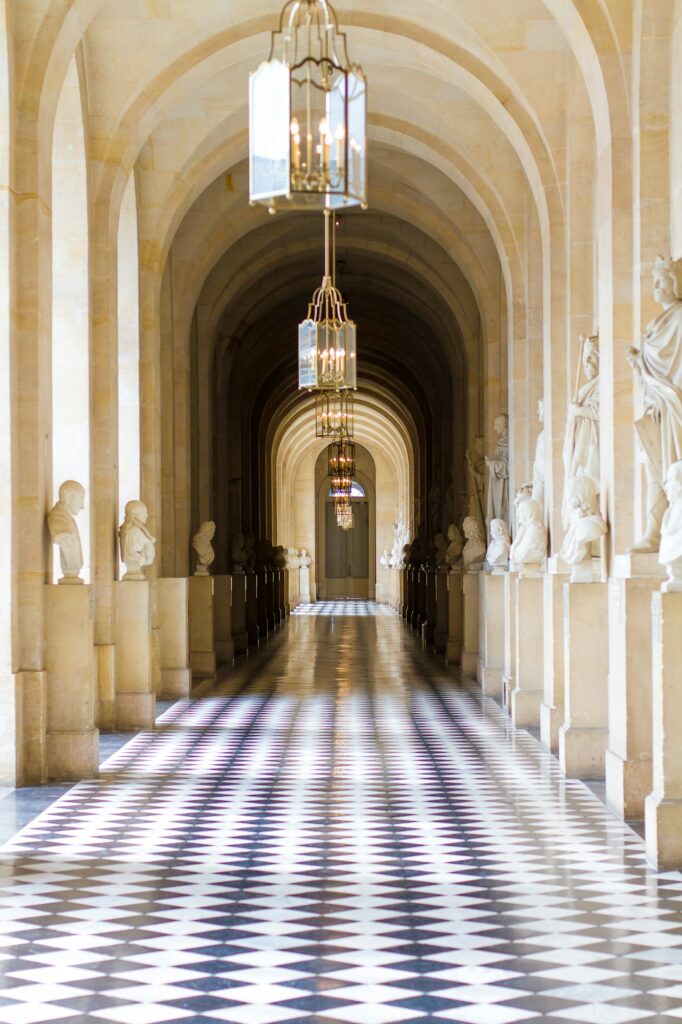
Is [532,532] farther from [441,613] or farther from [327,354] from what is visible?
[441,613]

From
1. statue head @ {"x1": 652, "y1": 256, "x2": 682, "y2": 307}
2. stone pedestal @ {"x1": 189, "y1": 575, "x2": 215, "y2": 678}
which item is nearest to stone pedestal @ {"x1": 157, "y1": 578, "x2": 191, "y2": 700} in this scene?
stone pedestal @ {"x1": 189, "y1": 575, "x2": 215, "y2": 678}

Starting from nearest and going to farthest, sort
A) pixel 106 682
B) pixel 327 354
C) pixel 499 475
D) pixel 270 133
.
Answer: pixel 270 133 < pixel 106 682 < pixel 327 354 < pixel 499 475

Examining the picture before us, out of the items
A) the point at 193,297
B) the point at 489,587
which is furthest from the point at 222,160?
the point at 489,587

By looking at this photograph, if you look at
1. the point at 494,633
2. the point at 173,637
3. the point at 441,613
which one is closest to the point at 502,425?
the point at 494,633

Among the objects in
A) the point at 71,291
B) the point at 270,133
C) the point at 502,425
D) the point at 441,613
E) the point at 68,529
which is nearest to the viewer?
the point at 270,133

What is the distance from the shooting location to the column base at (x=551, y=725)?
12383mm

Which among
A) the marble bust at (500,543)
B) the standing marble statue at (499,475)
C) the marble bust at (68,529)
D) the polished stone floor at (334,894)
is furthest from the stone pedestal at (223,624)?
the marble bust at (68,529)

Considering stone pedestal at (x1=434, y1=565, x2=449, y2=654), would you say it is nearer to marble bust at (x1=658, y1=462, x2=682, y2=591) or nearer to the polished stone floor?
the polished stone floor

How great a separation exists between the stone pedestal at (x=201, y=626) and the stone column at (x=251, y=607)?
7.05m

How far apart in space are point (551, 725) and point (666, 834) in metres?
4.76

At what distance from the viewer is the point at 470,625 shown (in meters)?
20.4

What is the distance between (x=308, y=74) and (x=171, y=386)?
43.4 feet

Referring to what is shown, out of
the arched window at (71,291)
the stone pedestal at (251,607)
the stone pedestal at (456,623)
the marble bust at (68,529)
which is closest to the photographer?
the marble bust at (68,529)

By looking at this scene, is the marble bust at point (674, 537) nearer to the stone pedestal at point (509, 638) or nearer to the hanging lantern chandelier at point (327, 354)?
the hanging lantern chandelier at point (327, 354)
